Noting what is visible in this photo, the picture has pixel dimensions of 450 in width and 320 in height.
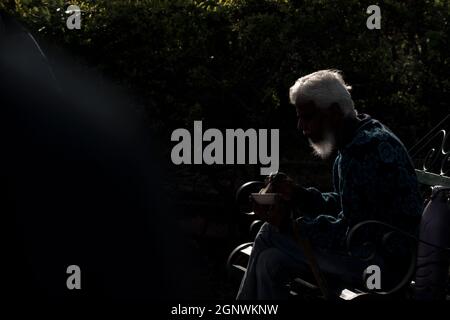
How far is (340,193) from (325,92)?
0.44 m

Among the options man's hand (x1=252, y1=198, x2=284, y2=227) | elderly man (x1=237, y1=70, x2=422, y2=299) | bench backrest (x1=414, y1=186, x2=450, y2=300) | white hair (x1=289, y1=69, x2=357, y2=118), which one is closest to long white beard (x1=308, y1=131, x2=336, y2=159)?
elderly man (x1=237, y1=70, x2=422, y2=299)

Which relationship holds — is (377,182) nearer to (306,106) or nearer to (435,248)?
(435,248)

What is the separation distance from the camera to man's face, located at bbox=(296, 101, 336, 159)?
12.5 feet

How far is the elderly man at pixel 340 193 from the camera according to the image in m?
3.57

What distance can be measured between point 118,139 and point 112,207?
1.09 feet

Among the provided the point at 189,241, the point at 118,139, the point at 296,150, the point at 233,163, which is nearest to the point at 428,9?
the point at 296,150

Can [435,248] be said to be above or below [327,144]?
below

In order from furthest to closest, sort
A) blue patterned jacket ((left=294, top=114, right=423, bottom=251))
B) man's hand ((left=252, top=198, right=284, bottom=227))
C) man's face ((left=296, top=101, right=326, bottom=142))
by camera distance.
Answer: man's face ((left=296, top=101, right=326, bottom=142))
man's hand ((left=252, top=198, right=284, bottom=227))
blue patterned jacket ((left=294, top=114, right=423, bottom=251))

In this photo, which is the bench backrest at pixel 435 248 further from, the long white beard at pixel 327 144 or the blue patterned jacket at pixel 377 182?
the long white beard at pixel 327 144

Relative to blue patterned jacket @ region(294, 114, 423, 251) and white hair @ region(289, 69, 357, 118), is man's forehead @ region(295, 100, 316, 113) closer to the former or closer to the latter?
white hair @ region(289, 69, 357, 118)

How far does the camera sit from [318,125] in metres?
3.81

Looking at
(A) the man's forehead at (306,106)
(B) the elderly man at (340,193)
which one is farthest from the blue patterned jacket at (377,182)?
(A) the man's forehead at (306,106)

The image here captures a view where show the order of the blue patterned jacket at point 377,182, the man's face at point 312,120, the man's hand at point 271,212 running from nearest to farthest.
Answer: the blue patterned jacket at point 377,182
the man's hand at point 271,212
the man's face at point 312,120

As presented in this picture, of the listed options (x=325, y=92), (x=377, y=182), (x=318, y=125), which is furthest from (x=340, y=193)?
(x=325, y=92)
